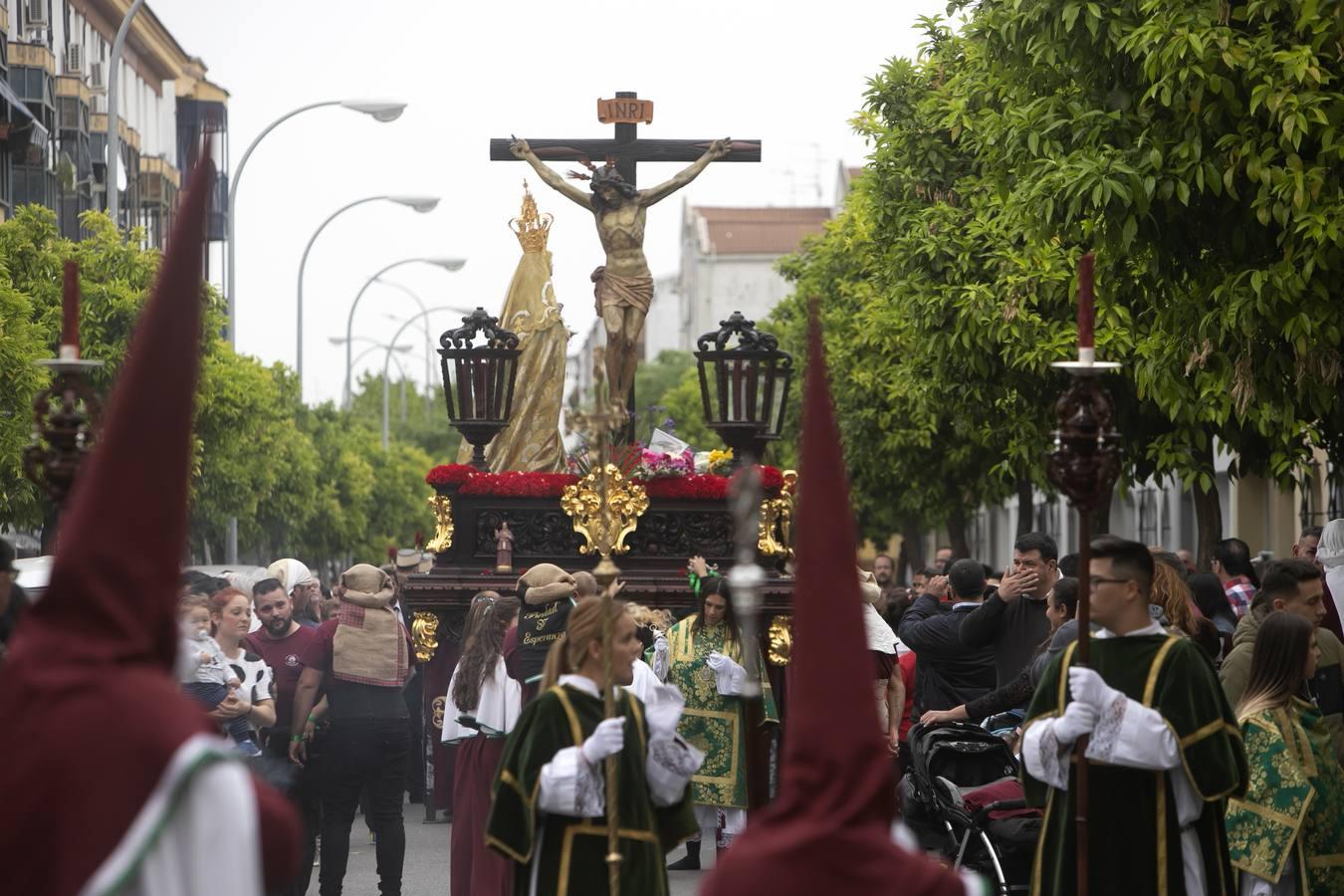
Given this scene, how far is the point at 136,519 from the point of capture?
3816 mm

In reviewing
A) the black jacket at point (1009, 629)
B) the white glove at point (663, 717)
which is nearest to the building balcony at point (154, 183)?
the black jacket at point (1009, 629)

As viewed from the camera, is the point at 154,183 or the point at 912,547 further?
the point at 154,183

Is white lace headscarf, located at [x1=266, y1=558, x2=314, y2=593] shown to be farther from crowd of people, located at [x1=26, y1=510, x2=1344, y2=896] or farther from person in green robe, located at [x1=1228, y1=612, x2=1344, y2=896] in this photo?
person in green robe, located at [x1=1228, y1=612, x2=1344, y2=896]

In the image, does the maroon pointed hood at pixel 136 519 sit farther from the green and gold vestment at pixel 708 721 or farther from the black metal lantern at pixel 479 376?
the black metal lantern at pixel 479 376

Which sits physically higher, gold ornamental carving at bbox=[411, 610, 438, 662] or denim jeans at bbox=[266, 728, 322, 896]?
gold ornamental carving at bbox=[411, 610, 438, 662]

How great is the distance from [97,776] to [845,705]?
1.43m

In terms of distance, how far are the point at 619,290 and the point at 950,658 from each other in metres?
6.21

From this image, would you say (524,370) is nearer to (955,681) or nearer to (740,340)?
(740,340)

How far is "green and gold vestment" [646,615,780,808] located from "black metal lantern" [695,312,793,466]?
9.35 ft

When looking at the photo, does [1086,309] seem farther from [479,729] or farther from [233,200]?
[233,200]

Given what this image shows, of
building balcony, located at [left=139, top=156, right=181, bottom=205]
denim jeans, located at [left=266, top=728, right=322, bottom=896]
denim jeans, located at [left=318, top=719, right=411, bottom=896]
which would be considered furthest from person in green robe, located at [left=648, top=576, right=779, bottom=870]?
building balcony, located at [left=139, top=156, right=181, bottom=205]

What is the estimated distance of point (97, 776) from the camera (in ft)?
12.1

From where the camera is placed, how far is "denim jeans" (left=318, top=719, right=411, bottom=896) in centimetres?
1116

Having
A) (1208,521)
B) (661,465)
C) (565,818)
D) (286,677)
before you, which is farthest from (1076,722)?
(1208,521)
